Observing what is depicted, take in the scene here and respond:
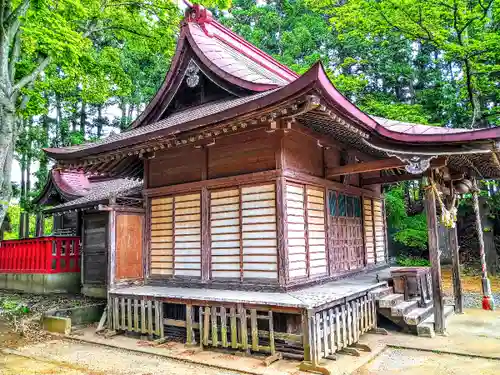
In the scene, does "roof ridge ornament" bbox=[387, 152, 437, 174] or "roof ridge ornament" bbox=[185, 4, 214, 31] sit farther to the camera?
"roof ridge ornament" bbox=[185, 4, 214, 31]

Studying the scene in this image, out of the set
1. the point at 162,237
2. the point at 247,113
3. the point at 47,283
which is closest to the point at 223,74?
the point at 247,113

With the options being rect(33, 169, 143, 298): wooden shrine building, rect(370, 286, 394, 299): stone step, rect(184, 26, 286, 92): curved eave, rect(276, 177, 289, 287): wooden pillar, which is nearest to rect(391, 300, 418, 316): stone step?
rect(370, 286, 394, 299): stone step

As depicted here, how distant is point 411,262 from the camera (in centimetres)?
1781

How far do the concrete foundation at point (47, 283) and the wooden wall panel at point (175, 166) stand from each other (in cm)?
522

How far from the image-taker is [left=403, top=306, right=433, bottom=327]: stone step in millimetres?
7266

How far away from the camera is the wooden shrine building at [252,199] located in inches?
247

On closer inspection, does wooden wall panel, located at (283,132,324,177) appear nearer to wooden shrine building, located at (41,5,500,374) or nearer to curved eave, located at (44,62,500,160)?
wooden shrine building, located at (41,5,500,374)

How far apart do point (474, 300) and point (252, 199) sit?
762 cm

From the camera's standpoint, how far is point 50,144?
938 inches

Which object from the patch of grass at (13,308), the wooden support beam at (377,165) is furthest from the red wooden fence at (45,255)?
the wooden support beam at (377,165)

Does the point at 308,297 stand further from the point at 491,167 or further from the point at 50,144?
the point at 50,144

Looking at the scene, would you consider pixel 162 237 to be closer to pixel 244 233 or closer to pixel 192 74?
pixel 244 233

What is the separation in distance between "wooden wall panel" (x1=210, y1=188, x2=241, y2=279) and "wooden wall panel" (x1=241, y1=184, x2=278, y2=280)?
0.17 meters

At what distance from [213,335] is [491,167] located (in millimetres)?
7130
